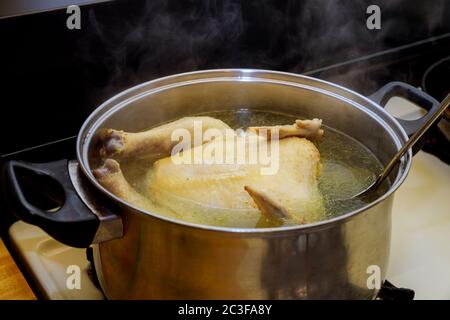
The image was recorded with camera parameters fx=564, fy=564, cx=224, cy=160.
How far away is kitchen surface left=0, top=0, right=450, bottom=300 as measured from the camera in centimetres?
73

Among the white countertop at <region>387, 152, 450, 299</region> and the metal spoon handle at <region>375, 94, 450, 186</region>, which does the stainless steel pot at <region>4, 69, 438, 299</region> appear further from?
the white countertop at <region>387, 152, 450, 299</region>

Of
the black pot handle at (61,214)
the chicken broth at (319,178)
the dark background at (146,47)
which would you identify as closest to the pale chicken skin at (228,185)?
the chicken broth at (319,178)

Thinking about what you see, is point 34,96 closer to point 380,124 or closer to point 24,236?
Result: point 24,236

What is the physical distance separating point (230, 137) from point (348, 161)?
0.73 ft

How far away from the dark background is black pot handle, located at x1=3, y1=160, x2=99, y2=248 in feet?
1.05

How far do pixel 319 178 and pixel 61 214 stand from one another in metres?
0.46

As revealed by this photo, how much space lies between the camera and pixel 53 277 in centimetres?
97

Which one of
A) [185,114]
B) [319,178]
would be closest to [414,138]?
[319,178]

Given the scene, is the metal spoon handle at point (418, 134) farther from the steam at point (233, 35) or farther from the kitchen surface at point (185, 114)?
the steam at point (233, 35)

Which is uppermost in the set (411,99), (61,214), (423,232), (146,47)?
(146,47)

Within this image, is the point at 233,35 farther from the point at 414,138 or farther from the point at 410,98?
the point at 414,138

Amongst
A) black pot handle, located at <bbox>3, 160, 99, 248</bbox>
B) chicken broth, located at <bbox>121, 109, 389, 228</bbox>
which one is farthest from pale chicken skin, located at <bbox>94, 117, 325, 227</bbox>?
black pot handle, located at <bbox>3, 160, 99, 248</bbox>

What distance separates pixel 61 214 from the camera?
2.38ft

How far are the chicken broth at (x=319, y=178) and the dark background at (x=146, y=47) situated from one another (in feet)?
0.60
